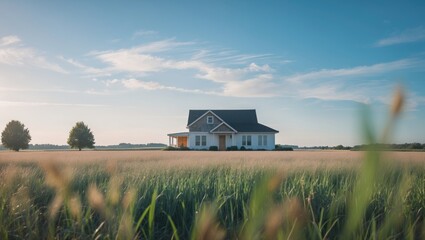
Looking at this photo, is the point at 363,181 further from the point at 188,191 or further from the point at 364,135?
the point at 188,191

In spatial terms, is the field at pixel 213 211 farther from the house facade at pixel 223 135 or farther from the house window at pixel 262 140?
Answer: the house window at pixel 262 140

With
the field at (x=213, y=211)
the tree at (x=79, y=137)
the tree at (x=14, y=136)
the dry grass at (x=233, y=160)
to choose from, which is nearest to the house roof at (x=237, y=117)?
the tree at (x=79, y=137)

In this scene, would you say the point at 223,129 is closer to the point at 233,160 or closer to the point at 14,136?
the point at 233,160

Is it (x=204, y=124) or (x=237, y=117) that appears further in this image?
(x=237, y=117)

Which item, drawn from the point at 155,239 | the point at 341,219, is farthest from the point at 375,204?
the point at 155,239

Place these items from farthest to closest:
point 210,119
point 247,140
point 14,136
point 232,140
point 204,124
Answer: point 14,136 < point 210,119 < point 204,124 < point 247,140 < point 232,140

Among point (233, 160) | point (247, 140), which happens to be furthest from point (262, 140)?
point (233, 160)

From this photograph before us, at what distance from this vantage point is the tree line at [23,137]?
61875 mm

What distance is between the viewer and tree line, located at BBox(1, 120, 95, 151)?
6188cm

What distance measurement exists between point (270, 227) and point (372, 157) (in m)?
0.51

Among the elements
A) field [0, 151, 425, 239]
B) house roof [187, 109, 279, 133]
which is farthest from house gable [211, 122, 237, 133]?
field [0, 151, 425, 239]

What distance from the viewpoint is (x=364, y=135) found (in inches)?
17.6

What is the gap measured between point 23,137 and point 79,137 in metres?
10.8

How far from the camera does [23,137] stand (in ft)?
206
